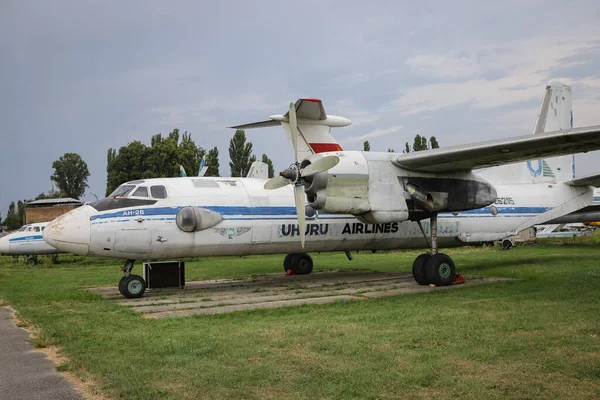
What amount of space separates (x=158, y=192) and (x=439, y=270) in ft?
25.3

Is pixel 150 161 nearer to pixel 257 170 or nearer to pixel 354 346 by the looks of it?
pixel 257 170

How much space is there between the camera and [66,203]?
47.8 m

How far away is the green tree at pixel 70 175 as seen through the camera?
87.1m

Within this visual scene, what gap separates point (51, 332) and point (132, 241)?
444 centimetres

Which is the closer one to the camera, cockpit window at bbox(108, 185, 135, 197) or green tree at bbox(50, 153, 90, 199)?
cockpit window at bbox(108, 185, 135, 197)

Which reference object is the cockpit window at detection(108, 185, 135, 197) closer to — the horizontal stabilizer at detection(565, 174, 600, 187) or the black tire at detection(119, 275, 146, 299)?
the black tire at detection(119, 275, 146, 299)

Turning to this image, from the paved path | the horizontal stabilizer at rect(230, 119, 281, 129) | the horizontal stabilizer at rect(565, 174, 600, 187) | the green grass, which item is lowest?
the paved path

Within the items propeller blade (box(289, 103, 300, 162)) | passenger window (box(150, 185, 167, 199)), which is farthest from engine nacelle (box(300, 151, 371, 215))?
passenger window (box(150, 185, 167, 199))

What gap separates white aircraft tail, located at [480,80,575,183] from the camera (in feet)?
64.0

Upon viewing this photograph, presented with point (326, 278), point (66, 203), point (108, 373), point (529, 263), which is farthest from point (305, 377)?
point (66, 203)

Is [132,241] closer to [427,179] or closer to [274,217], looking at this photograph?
[274,217]

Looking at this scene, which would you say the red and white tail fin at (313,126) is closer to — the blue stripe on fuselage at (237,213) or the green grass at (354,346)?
the blue stripe on fuselage at (237,213)

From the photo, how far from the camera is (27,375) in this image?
6516 mm

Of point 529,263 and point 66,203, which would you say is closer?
point 529,263
